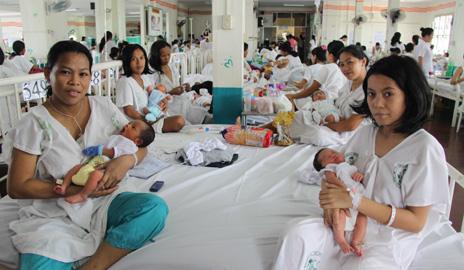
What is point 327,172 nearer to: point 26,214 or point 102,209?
point 102,209

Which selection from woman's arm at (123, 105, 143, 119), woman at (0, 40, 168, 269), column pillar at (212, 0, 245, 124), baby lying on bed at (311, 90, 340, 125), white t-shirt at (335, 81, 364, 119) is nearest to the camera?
woman at (0, 40, 168, 269)

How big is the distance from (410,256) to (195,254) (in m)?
0.86

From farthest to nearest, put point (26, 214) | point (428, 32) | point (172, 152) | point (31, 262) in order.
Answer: point (428, 32) → point (172, 152) → point (26, 214) → point (31, 262)

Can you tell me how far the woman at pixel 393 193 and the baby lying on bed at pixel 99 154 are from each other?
86 centimetres

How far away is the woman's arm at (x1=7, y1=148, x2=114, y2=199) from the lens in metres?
1.55

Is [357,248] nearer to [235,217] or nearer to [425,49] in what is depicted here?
[235,217]

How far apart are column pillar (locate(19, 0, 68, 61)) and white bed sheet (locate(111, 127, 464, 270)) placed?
5.76m

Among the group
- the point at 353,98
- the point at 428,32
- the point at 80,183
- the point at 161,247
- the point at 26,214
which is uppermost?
the point at 428,32

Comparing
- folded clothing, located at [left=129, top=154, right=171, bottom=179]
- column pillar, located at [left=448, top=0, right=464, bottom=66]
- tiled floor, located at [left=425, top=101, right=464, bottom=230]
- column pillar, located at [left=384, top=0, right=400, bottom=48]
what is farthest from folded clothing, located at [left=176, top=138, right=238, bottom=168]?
column pillar, located at [left=448, top=0, right=464, bottom=66]

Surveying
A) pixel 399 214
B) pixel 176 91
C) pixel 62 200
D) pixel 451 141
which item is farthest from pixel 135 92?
pixel 451 141

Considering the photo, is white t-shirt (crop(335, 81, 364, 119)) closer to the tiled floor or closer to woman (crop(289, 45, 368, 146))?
woman (crop(289, 45, 368, 146))

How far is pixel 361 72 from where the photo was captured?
9.75 feet

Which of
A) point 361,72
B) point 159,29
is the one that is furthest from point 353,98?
point 159,29

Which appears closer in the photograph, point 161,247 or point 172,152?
point 161,247
